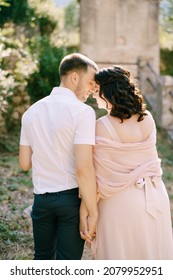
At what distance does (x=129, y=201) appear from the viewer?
3588 millimetres

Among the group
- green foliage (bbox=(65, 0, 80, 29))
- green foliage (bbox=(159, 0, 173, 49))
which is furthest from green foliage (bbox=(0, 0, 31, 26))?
green foliage (bbox=(65, 0, 80, 29))

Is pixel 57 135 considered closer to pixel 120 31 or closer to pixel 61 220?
pixel 61 220

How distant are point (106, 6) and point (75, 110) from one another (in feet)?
49.7

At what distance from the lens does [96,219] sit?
3.58 meters

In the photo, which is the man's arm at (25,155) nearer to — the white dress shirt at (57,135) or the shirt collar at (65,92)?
the white dress shirt at (57,135)

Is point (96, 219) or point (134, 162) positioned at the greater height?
point (134, 162)

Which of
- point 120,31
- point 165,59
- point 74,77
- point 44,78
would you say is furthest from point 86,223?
point 165,59

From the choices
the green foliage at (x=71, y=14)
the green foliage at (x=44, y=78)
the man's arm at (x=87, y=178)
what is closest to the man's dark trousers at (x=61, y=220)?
the man's arm at (x=87, y=178)

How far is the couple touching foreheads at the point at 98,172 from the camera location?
3.50 m

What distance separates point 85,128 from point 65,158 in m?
0.28

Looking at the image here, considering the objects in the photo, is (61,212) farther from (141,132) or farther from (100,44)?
(100,44)

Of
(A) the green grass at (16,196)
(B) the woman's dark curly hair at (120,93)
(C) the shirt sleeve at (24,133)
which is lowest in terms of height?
(A) the green grass at (16,196)

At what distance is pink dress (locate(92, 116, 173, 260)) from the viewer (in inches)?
141
